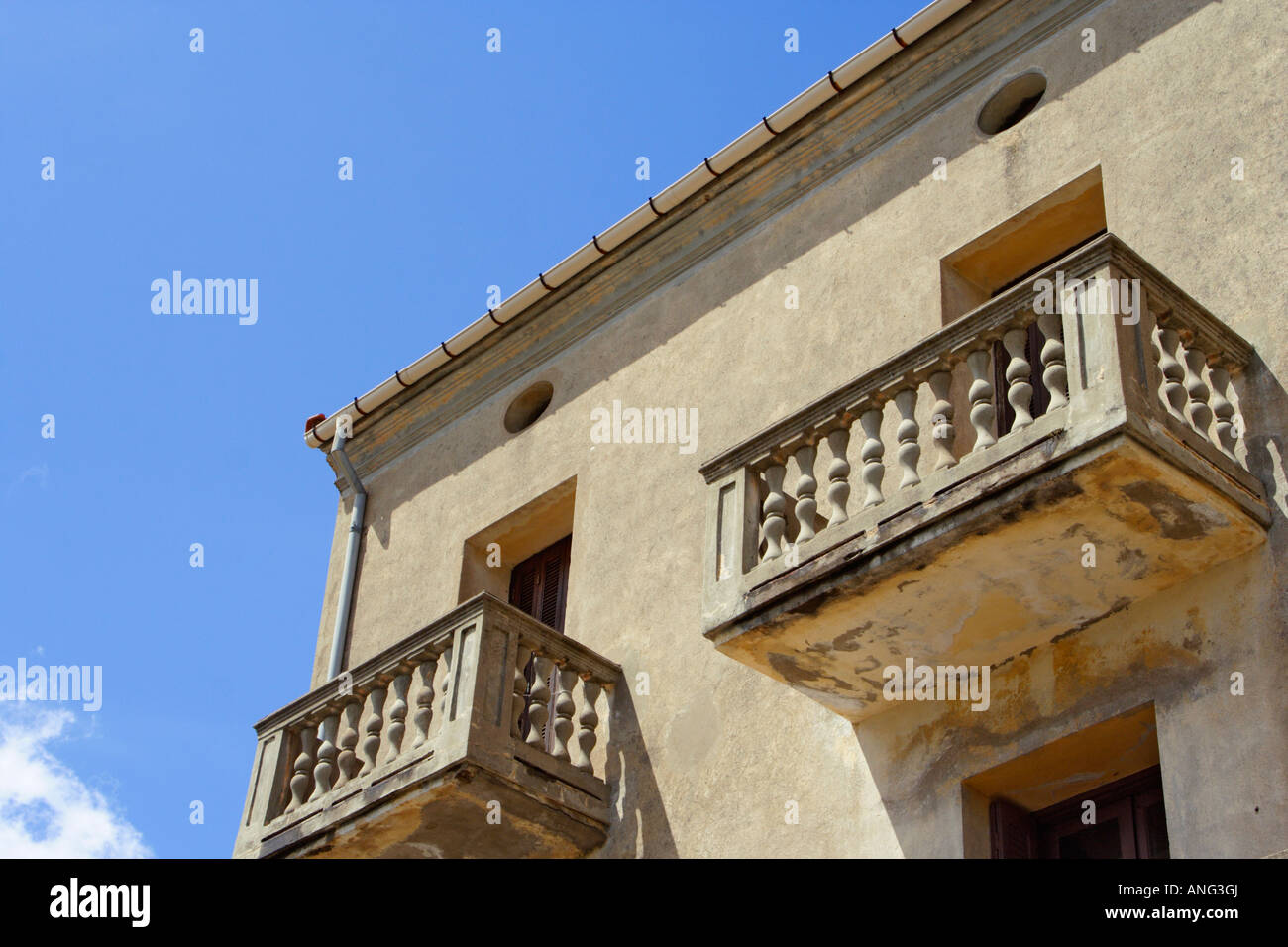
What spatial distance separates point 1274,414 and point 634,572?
15.6 ft

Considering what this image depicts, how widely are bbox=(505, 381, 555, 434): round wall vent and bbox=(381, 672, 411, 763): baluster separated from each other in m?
3.24

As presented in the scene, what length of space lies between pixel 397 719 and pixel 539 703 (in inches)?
35.3

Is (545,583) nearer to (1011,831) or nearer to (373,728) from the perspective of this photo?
(373,728)

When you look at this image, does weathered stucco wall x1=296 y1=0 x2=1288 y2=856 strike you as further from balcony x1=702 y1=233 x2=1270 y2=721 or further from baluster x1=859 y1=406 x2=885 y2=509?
baluster x1=859 y1=406 x2=885 y2=509

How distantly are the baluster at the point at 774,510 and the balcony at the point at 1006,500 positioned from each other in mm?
12

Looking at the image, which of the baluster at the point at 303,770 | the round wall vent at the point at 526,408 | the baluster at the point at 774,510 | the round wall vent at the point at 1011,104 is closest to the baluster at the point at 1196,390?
the baluster at the point at 774,510

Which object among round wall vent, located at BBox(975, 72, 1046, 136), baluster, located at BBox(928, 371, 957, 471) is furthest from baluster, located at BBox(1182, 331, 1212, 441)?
round wall vent, located at BBox(975, 72, 1046, 136)

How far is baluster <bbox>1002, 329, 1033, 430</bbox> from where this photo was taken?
32.0 ft

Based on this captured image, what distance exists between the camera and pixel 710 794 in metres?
11.8

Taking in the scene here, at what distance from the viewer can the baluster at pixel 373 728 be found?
40.7ft

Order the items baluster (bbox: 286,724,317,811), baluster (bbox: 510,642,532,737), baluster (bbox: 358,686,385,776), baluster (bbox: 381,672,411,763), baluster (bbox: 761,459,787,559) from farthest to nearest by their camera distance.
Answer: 1. baluster (bbox: 286,724,317,811)
2. baluster (bbox: 358,686,385,776)
3. baluster (bbox: 381,672,411,763)
4. baluster (bbox: 510,642,532,737)
5. baluster (bbox: 761,459,787,559)

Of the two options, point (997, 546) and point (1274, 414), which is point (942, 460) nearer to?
point (997, 546)
